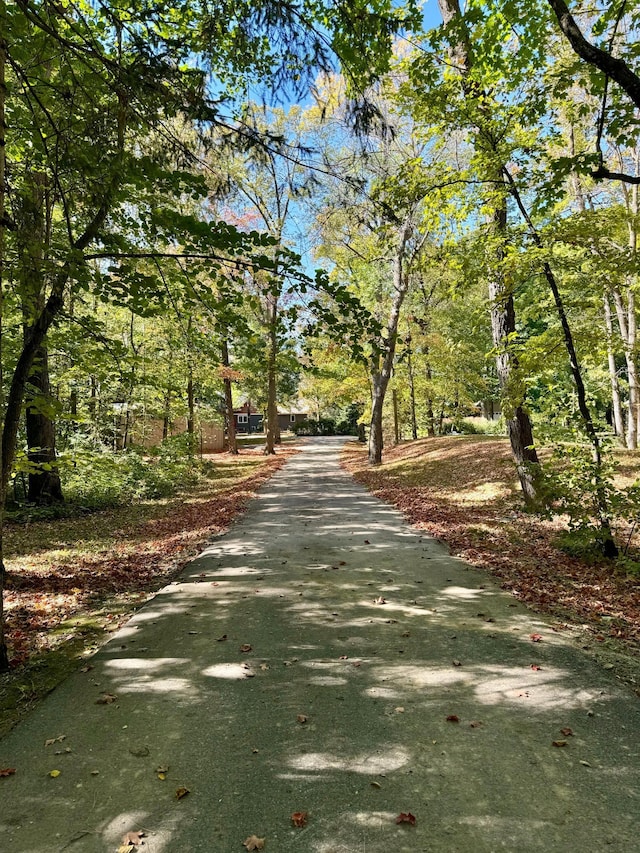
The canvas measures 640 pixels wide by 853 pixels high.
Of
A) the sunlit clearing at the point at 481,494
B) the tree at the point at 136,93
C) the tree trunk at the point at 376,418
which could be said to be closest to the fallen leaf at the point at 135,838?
the tree at the point at 136,93

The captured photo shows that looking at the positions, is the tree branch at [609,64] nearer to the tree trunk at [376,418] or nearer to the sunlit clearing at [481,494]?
the sunlit clearing at [481,494]

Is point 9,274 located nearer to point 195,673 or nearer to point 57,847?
point 195,673

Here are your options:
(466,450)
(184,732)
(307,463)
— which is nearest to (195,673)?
(184,732)

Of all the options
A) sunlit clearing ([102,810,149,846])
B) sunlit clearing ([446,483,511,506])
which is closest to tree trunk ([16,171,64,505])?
sunlit clearing ([102,810,149,846])

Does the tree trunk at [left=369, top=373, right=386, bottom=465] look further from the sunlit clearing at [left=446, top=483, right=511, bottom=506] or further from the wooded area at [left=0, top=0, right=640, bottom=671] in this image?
the wooded area at [left=0, top=0, right=640, bottom=671]

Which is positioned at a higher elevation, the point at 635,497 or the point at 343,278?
the point at 343,278

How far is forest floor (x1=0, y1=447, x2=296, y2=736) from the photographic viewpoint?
3.88 metres

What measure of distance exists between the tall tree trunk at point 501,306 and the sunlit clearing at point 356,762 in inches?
167

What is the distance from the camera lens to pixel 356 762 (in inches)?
102

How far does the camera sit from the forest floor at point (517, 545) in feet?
14.4

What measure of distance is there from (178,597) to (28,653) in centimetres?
153

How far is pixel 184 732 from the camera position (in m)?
2.90

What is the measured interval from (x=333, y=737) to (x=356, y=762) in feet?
0.82

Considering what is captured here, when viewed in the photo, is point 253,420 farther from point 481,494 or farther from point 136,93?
point 136,93
